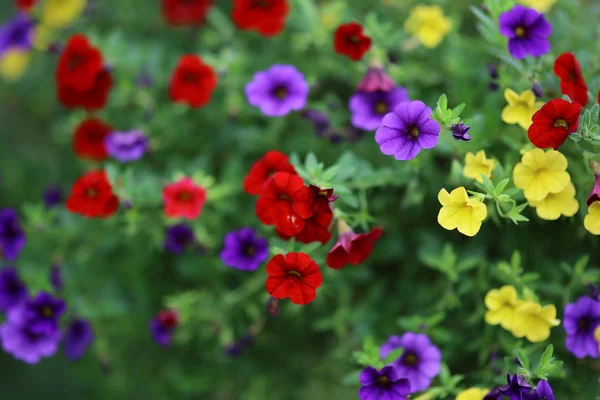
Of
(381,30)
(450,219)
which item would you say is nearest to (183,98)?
(381,30)

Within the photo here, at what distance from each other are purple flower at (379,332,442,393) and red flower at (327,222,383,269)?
0.81 feet

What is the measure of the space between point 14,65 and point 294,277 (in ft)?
7.08

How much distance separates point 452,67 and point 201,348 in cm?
130

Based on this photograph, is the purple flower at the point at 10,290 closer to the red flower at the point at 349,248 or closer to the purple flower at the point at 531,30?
the red flower at the point at 349,248

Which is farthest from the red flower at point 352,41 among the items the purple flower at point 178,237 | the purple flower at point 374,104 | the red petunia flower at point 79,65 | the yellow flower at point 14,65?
the yellow flower at point 14,65

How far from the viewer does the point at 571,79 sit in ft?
4.53

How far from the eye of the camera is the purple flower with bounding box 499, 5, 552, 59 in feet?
4.54

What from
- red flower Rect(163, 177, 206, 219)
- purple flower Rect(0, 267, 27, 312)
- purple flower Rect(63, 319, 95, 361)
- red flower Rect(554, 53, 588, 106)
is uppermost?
red flower Rect(554, 53, 588, 106)

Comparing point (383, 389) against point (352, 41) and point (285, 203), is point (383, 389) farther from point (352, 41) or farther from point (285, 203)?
point (352, 41)

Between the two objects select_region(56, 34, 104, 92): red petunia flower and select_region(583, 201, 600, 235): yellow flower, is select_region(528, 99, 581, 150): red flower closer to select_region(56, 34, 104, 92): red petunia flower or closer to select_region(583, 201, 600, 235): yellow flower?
select_region(583, 201, 600, 235): yellow flower

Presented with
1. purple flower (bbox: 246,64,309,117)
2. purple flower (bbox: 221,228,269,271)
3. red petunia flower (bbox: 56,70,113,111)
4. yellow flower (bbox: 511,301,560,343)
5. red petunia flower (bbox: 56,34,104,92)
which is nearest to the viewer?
yellow flower (bbox: 511,301,560,343)

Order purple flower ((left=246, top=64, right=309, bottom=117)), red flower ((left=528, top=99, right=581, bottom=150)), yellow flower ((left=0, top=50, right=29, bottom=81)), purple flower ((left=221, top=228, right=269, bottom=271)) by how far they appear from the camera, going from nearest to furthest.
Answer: red flower ((left=528, top=99, right=581, bottom=150))
purple flower ((left=221, top=228, right=269, bottom=271))
purple flower ((left=246, top=64, right=309, bottom=117))
yellow flower ((left=0, top=50, right=29, bottom=81))

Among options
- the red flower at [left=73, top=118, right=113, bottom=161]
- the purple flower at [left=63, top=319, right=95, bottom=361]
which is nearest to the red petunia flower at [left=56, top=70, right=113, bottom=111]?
the red flower at [left=73, top=118, right=113, bottom=161]

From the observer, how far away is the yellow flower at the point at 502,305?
1.36 metres
